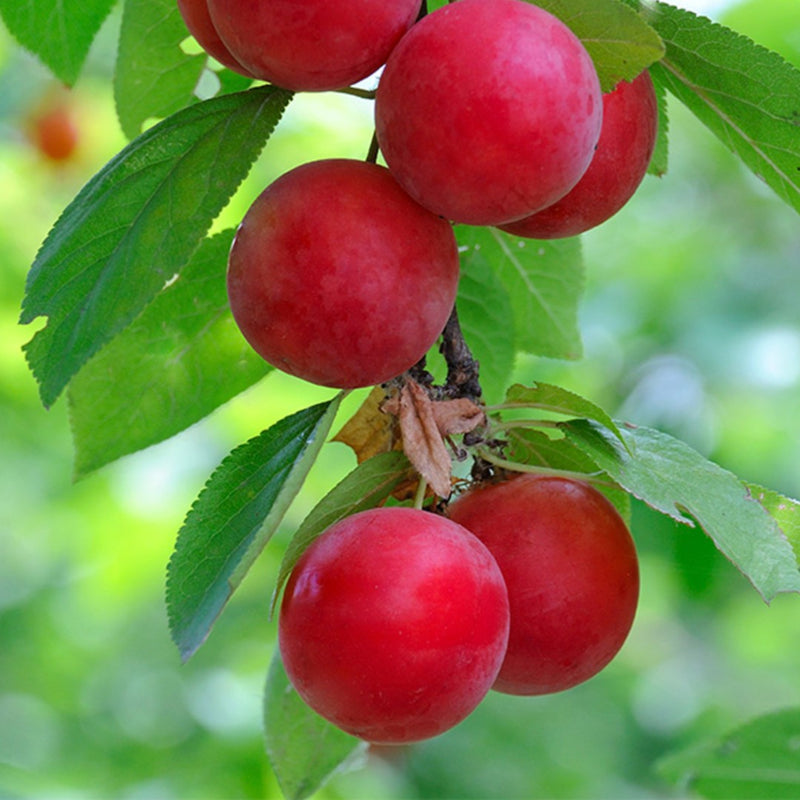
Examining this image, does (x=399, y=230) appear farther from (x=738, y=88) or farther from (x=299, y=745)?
(x=299, y=745)

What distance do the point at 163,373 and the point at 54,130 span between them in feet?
9.98

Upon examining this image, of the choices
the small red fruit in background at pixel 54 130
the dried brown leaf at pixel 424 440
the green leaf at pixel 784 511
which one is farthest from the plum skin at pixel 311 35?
the small red fruit in background at pixel 54 130

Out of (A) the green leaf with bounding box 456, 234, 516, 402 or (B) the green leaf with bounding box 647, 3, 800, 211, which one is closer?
(B) the green leaf with bounding box 647, 3, 800, 211

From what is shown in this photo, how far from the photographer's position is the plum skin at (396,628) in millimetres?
1047

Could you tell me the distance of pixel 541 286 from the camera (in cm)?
185

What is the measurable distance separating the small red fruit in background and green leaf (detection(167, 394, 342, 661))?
329cm

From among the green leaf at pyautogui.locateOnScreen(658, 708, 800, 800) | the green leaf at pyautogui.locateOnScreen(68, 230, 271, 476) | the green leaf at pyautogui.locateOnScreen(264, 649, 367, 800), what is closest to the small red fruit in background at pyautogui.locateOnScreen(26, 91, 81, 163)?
the green leaf at pyautogui.locateOnScreen(68, 230, 271, 476)

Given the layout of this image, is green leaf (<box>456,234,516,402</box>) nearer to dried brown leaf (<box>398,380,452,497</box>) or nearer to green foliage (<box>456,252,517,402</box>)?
green foliage (<box>456,252,517,402</box>)

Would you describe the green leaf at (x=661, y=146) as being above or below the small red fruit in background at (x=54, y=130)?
above

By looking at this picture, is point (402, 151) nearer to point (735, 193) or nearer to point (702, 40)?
point (702, 40)

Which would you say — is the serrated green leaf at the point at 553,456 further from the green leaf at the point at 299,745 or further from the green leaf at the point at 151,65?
the green leaf at the point at 151,65

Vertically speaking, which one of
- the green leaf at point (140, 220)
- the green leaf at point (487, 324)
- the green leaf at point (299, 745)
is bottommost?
the green leaf at point (299, 745)

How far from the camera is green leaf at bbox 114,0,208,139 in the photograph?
152 centimetres

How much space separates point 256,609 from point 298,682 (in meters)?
2.69
